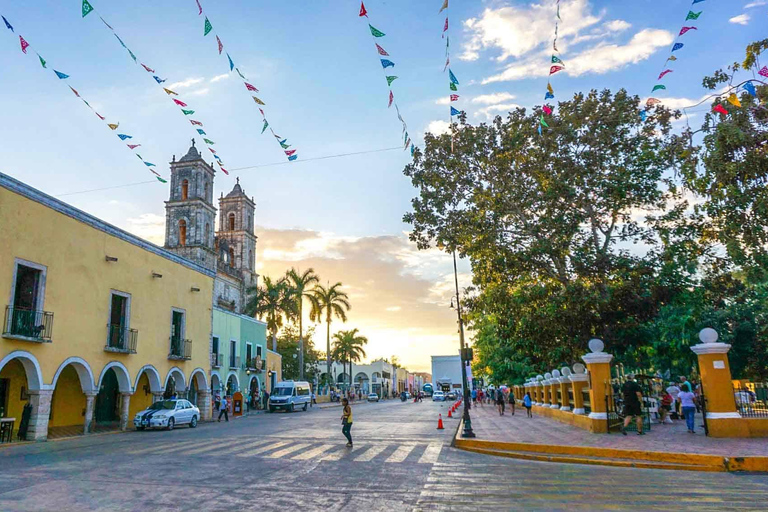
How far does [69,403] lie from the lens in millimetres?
24312

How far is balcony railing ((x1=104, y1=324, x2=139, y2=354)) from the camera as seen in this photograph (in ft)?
75.1

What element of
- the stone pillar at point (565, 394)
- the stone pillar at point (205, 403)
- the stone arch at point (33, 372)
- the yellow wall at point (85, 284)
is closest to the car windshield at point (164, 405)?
the yellow wall at point (85, 284)

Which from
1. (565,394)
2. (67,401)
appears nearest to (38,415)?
(67,401)

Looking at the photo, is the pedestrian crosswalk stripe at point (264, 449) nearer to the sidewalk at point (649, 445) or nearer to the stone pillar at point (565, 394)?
the sidewalk at point (649, 445)

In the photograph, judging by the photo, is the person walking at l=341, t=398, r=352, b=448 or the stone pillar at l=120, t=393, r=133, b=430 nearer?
the person walking at l=341, t=398, r=352, b=448

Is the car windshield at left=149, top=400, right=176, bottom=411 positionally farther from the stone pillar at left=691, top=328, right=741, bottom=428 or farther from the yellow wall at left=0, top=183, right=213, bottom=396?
the stone pillar at left=691, top=328, right=741, bottom=428

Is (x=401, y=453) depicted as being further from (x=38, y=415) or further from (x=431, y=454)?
(x=38, y=415)

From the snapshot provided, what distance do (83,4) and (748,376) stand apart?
4138 cm

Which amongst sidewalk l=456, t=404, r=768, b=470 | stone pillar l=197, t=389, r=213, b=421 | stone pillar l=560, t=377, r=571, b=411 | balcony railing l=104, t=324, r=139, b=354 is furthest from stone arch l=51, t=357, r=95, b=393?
stone pillar l=560, t=377, r=571, b=411

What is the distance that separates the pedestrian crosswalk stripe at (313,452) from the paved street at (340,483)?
0.03 metres

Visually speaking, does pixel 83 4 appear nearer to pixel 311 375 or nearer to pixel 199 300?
pixel 199 300

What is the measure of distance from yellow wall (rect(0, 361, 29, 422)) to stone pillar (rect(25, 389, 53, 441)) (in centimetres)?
276

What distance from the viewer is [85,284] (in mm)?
21750

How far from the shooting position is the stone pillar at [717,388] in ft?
46.5
